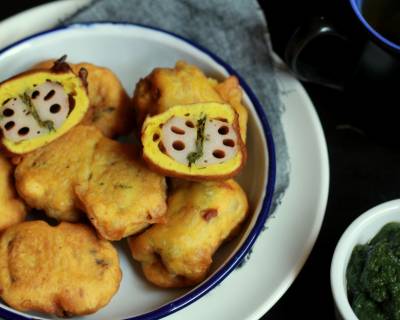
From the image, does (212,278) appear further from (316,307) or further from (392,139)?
(392,139)

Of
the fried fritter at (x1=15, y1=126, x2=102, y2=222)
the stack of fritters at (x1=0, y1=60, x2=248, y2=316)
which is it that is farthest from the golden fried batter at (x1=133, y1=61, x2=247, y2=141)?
the fried fritter at (x1=15, y1=126, x2=102, y2=222)

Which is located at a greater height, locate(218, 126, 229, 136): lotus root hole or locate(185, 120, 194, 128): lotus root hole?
locate(185, 120, 194, 128): lotus root hole

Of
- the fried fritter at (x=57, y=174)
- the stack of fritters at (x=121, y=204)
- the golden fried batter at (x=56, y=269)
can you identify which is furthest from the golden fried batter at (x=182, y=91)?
the golden fried batter at (x=56, y=269)

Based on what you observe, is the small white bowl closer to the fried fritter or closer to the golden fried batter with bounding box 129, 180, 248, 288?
the golden fried batter with bounding box 129, 180, 248, 288

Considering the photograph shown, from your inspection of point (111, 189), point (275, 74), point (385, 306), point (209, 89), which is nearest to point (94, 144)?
point (111, 189)

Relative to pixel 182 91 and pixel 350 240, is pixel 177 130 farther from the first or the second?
pixel 350 240

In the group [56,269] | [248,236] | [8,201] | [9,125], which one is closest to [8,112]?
[9,125]
